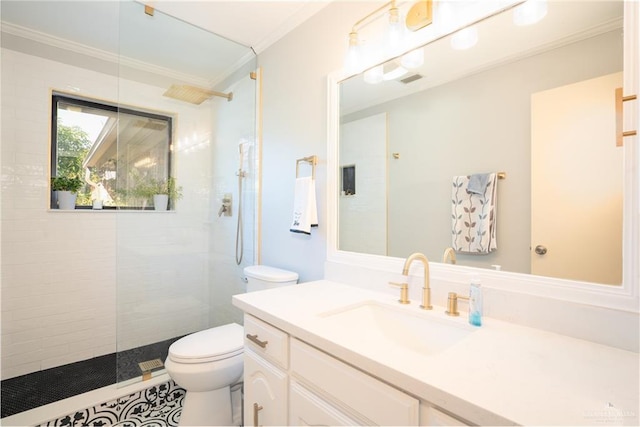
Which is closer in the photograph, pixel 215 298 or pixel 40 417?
pixel 40 417

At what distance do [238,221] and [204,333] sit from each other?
91 centimetres

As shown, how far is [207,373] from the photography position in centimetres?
152

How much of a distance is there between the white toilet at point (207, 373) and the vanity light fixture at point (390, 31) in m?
1.65

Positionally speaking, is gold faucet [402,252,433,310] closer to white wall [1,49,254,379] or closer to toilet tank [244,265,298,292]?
toilet tank [244,265,298,292]

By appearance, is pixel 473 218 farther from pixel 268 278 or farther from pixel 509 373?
pixel 268 278

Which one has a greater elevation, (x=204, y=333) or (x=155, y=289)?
(x=155, y=289)

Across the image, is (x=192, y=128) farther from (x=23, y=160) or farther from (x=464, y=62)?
(x=464, y=62)

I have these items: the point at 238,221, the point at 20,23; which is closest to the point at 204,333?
the point at 238,221

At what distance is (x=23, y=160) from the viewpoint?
212 cm

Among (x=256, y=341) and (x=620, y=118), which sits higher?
(x=620, y=118)

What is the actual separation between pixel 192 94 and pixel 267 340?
2130mm

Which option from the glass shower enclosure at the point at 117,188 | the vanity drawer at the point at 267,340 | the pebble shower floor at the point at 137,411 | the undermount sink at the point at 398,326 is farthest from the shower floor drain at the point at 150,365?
the undermount sink at the point at 398,326

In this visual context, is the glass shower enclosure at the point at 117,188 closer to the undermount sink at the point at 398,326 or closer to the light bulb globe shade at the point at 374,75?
the light bulb globe shade at the point at 374,75

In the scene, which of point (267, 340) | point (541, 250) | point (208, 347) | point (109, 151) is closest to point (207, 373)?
point (208, 347)
